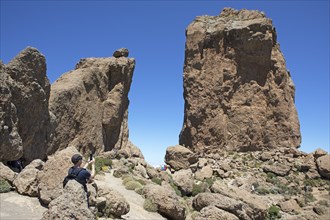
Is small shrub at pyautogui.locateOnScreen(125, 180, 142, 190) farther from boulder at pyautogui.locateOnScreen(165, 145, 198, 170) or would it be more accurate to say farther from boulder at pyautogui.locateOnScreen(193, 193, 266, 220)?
boulder at pyautogui.locateOnScreen(165, 145, 198, 170)

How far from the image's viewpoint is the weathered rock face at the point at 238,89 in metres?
37.2

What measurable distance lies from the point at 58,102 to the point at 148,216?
1608 cm

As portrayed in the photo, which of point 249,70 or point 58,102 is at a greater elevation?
point 249,70

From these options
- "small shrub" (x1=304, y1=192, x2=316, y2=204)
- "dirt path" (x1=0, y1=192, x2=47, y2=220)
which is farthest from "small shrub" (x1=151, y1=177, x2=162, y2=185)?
"small shrub" (x1=304, y1=192, x2=316, y2=204)

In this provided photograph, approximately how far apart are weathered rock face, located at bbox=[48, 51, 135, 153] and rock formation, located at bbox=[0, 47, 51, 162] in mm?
5687

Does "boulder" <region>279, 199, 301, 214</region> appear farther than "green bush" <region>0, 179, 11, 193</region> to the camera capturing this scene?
Yes

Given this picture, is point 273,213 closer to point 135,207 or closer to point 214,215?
point 214,215

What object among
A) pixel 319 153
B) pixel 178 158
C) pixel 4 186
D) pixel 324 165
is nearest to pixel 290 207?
pixel 324 165

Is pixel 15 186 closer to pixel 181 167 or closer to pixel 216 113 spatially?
pixel 181 167

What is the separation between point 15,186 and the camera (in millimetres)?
12367

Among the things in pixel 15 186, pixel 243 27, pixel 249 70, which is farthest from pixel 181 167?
pixel 15 186

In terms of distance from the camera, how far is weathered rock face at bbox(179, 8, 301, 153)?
37.2m

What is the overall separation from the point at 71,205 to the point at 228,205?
30.6ft

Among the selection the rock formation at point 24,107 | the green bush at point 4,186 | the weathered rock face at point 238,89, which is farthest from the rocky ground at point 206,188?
the rock formation at point 24,107
